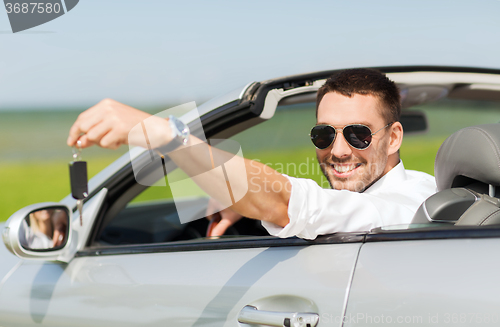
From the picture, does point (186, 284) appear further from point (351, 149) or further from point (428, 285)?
point (351, 149)

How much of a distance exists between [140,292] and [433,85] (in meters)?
1.70

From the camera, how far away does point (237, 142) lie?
6.86 ft

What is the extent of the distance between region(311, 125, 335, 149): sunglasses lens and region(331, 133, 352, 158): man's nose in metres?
0.02

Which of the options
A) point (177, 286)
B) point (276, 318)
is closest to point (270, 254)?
point (276, 318)

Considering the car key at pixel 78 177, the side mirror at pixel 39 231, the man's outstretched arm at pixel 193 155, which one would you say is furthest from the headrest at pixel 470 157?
the side mirror at pixel 39 231

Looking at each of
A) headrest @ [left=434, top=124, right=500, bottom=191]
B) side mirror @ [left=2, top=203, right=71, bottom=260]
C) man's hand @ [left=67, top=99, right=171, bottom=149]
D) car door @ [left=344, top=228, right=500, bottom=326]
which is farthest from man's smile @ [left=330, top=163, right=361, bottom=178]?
side mirror @ [left=2, top=203, right=71, bottom=260]

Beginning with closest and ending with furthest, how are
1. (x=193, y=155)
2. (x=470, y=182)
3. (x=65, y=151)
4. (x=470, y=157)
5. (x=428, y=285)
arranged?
1. (x=428, y=285)
2. (x=193, y=155)
3. (x=470, y=157)
4. (x=470, y=182)
5. (x=65, y=151)

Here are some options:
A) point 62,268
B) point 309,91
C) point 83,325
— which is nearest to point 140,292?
point 83,325

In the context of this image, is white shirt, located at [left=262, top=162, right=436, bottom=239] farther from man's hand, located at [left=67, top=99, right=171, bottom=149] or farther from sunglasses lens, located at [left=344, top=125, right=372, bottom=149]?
man's hand, located at [left=67, top=99, right=171, bottom=149]

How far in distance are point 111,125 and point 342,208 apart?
31.8 inches

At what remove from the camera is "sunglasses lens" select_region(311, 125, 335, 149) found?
6.53ft

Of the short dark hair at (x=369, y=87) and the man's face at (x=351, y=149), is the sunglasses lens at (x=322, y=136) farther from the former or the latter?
the short dark hair at (x=369, y=87)

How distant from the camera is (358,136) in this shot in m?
1.96

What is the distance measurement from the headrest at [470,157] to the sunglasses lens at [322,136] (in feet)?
1.44
